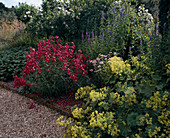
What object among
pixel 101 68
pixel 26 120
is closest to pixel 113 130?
pixel 101 68

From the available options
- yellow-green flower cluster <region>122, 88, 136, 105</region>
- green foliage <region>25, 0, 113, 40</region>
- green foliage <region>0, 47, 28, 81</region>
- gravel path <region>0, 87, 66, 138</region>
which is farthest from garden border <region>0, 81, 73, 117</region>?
green foliage <region>25, 0, 113, 40</region>

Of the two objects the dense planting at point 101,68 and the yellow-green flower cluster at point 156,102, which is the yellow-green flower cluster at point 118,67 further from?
the yellow-green flower cluster at point 156,102

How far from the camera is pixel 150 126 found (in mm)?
1890

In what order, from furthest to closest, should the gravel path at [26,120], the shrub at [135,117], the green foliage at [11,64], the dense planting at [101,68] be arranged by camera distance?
the green foliage at [11,64] → the gravel path at [26,120] → the dense planting at [101,68] → the shrub at [135,117]

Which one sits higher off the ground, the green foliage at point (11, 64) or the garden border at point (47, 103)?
the green foliage at point (11, 64)

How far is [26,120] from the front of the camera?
10.8 feet

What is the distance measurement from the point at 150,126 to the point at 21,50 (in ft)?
18.2

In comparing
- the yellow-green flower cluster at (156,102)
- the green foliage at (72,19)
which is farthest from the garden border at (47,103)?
the green foliage at (72,19)

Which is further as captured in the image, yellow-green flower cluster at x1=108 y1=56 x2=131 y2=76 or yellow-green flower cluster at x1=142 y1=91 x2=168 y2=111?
yellow-green flower cluster at x1=108 y1=56 x2=131 y2=76

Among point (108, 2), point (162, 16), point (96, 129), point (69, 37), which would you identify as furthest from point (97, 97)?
point (108, 2)

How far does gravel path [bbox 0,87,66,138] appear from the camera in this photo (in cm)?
291

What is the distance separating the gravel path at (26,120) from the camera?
291 cm

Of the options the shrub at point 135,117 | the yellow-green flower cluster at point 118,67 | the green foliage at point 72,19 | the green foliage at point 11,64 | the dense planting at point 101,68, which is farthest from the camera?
the green foliage at point 72,19

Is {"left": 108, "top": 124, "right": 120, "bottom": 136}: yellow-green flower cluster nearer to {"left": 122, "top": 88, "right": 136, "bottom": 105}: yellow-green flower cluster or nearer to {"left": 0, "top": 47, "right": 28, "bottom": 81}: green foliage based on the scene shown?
{"left": 122, "top": 88, "right": 136, "bottom": 105}: yellow-green flower cluster
